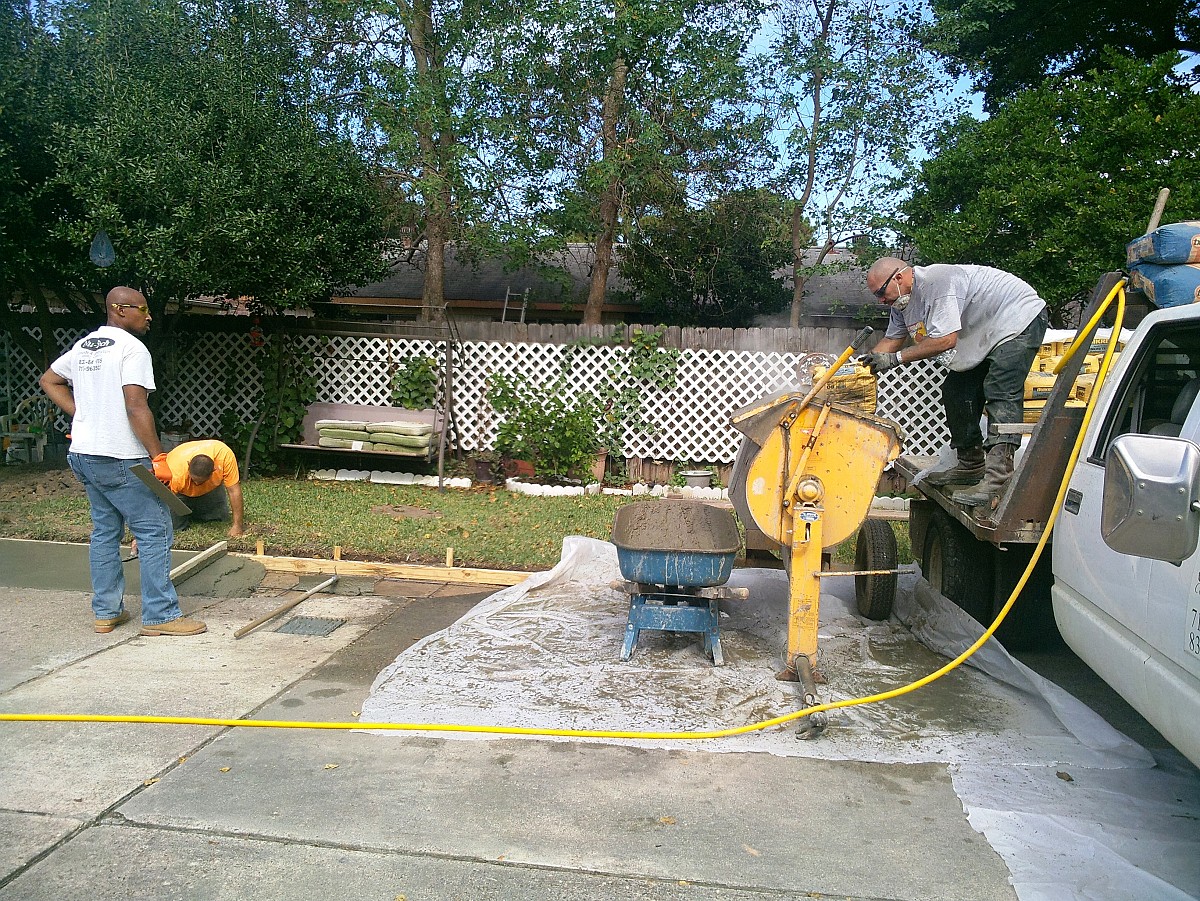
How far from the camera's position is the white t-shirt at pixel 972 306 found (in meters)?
5.37

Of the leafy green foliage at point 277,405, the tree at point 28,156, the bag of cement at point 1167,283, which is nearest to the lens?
the bag of cement at point 1167,283

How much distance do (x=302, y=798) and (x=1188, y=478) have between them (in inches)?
125

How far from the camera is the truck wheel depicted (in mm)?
5320

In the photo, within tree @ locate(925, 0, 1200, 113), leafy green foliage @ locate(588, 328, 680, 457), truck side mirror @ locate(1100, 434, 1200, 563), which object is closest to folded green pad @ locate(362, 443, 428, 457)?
leafy green foliage @ locate(588, 328, 680, 457)

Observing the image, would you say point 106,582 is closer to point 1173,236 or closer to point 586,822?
point 586,822

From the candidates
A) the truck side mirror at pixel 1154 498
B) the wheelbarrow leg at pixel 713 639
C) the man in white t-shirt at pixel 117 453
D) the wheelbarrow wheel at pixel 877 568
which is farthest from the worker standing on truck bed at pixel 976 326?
the man in white t-shirt at pixel 117 453

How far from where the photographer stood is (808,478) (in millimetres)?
4457

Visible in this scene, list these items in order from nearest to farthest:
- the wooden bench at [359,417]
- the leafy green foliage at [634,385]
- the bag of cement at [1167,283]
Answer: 1. the bag of cement at [1167,283]
2. the wooden bench at [359,417]
3. the leafy green foliage at [634,385]

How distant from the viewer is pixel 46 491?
9.42 metres

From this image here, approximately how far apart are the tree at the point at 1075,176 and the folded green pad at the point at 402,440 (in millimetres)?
6401

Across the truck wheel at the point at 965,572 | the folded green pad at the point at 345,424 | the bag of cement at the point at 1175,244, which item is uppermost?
the bag of cement at the point at 1175,244

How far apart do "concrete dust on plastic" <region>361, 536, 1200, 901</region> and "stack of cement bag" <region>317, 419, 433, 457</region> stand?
429 centimetres

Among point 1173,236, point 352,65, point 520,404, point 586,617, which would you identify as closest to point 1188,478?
point 1173,236

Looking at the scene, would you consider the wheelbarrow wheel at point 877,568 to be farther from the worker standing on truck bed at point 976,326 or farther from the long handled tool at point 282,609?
the long handled tool at point 282,609
